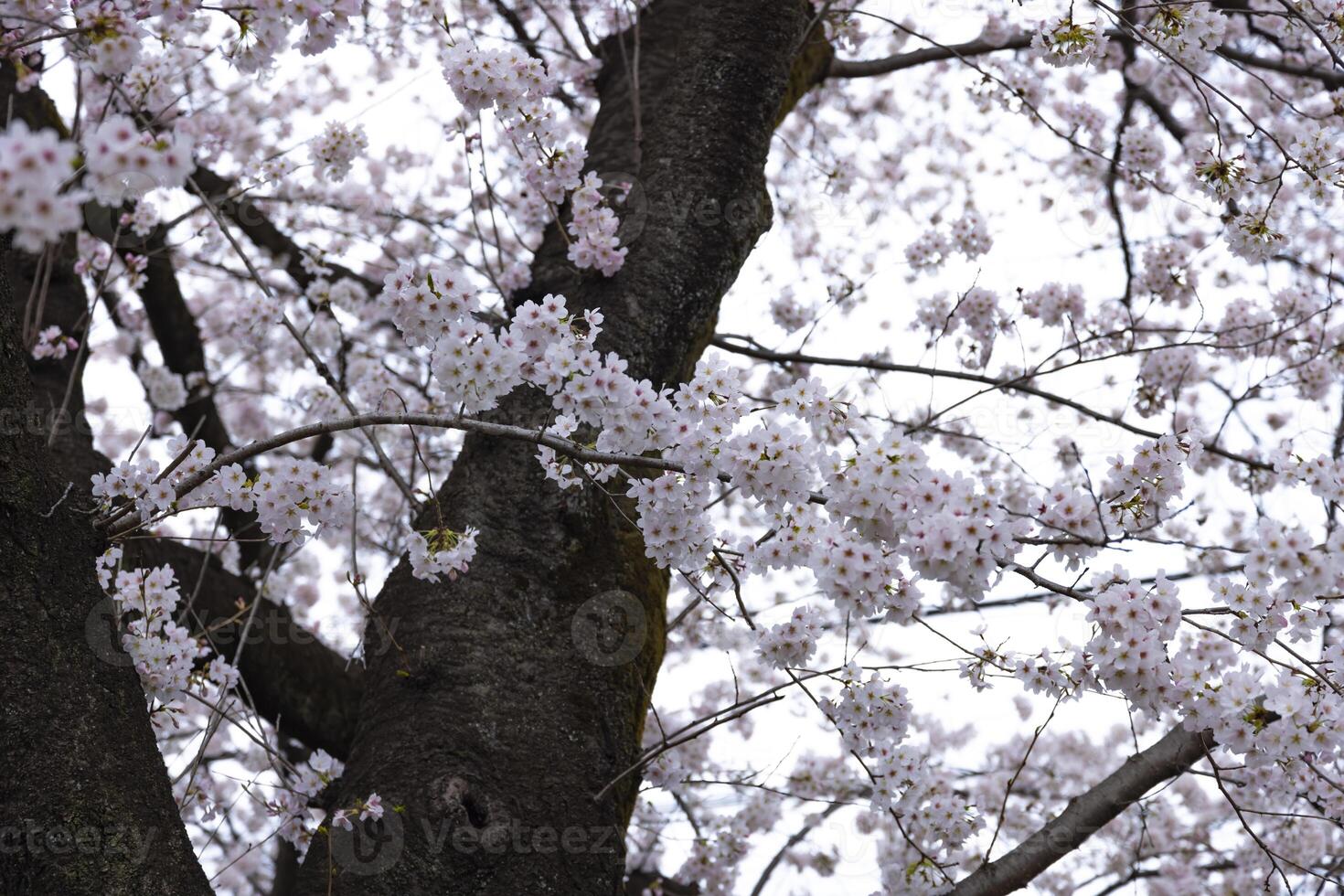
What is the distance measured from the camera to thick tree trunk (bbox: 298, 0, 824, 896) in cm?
190

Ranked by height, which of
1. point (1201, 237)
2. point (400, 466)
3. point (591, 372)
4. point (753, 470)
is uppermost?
point (1201, 237)

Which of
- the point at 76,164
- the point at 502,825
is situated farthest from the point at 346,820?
the point at 76,164

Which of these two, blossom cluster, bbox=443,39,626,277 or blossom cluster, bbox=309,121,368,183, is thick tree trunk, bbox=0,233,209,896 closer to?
blossom cluster, bbox=443,39,626,277

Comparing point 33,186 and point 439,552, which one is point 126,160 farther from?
point 439,552

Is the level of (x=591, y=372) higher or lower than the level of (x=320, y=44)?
lower

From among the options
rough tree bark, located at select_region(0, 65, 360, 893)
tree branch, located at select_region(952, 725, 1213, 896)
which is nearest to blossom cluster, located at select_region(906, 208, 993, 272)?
tree branch, located at select_region(952, 725, 1213, 896)

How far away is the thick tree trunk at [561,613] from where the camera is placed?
1.90 metres

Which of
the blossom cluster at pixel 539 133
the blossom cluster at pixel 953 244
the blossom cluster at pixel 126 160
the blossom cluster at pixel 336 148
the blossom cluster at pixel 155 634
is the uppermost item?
the blossom cluster at pixel 953 244

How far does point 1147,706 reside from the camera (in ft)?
5.66

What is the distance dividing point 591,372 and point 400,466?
4.05 metres

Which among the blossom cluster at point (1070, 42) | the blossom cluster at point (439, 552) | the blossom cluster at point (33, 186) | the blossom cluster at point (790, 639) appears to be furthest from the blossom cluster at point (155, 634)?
the blossom cluster at point (1070, 42)

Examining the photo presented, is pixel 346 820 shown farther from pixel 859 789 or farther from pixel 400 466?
pixel 400 466

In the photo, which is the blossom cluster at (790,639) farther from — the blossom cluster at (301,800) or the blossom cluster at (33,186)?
the blossom cluster at (33,186)

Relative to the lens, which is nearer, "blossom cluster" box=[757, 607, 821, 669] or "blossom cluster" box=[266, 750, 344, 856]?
"blossom cluster" box=[757, 607, 821, 669]
